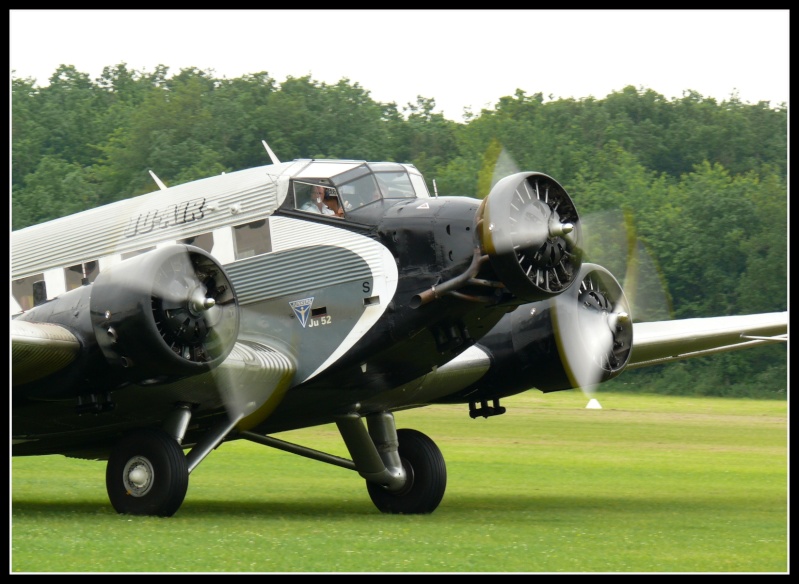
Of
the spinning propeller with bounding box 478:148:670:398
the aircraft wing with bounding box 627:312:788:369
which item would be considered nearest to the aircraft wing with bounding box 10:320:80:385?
the spinning propeller with bounding box 478:148:670:398

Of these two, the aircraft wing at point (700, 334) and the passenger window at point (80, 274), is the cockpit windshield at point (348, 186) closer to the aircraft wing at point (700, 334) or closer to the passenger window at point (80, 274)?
the passenger window at point (80, 274)

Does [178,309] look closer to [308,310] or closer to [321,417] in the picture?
[308,310]

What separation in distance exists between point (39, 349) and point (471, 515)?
18.7ft

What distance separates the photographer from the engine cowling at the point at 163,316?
1273cm

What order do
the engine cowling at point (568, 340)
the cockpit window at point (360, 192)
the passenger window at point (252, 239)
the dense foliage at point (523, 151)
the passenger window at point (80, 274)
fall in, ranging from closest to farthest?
the cockpit window at point (360, 192) < the passenger window at point (252, 239) < the passenger window at point (80, 274) < the engine cowling at point (568, 340) < the dense foliage at point (523, 151)

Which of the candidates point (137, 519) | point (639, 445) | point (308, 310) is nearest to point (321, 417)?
point (308, 310)

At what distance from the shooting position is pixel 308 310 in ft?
47.8

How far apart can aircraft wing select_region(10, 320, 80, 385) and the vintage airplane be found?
0.02 metres

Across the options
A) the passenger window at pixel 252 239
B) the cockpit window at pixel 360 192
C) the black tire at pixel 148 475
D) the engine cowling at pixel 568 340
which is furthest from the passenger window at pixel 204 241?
the engine cowling at pixel 568 340

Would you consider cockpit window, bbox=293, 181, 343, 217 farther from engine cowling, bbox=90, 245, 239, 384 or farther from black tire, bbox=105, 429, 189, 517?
black tire, bbox=105, 429, 189, 517

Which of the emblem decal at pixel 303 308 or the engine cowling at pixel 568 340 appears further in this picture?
the engine cowling at pixel 568 340

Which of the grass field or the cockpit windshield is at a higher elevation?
the cockpit windshield

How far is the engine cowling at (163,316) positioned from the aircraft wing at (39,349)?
0.37 m

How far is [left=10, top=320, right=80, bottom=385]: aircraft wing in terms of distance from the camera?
42.0ft
